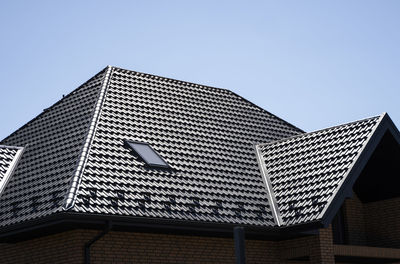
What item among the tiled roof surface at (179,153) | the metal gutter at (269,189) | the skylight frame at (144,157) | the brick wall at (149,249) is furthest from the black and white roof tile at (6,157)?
Result: the metal gutter at (269,189)

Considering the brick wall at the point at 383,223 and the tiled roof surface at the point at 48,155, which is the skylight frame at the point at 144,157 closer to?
the tiled roof surface at the point at 48,155

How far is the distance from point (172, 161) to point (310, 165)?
131 inches

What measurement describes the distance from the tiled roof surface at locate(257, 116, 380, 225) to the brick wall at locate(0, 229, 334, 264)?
2.34ft

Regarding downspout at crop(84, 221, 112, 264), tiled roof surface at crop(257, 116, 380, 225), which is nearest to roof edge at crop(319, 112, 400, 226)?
tiled roof surface at crop(257, 116, 380, 225)

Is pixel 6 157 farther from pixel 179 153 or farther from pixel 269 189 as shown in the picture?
pixel 269 189

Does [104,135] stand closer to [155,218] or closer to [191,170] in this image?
[191,170]

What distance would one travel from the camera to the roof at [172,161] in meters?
13.3

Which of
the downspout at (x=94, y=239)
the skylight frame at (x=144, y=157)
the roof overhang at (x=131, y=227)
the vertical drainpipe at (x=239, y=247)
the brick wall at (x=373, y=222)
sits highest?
the skylight frame at (x=144, y=157)

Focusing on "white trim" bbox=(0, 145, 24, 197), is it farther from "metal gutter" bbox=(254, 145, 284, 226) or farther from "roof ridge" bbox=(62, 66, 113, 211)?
"metal gutter" bbox=(254, 145, 284, 226)

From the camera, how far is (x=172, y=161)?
15516 millimetres

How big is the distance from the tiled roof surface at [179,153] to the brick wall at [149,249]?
Answer: 65cm

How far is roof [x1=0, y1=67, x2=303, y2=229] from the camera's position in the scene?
1322 centimetres

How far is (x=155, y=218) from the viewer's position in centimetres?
1279

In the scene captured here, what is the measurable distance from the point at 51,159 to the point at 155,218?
11.6 feet
